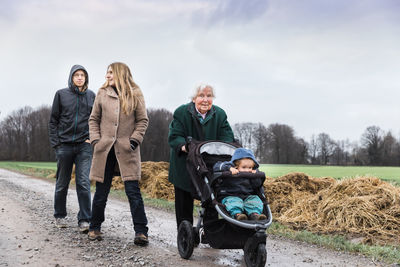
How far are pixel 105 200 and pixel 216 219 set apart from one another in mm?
1708

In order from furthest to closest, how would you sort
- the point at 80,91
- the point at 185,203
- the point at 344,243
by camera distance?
the point at 80,91
the point at 344,243
the point at 185,203

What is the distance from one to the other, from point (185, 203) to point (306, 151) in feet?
194

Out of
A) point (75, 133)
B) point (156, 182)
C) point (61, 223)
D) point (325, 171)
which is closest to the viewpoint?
point (75, 133)

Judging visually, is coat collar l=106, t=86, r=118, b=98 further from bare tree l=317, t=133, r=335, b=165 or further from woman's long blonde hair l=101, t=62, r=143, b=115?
bare tree l=317, t=133, r=335, b=165

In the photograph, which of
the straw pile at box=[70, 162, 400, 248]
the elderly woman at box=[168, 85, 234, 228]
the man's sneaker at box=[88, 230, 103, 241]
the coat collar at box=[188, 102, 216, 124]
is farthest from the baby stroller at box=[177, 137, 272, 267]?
the straw pile at box=[70, 162, 400, 248]

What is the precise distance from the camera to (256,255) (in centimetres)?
384

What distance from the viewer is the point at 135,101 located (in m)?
5.16

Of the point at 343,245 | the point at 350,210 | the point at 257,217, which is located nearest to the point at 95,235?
the point at 257,217

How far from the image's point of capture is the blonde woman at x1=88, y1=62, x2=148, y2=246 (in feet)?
16.5

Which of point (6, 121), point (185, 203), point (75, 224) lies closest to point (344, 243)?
point (185, 203)

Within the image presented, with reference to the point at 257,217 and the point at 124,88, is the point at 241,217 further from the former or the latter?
the point at 124,88

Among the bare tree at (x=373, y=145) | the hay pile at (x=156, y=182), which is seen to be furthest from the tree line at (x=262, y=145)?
the hay pile at (x=156, y=182)

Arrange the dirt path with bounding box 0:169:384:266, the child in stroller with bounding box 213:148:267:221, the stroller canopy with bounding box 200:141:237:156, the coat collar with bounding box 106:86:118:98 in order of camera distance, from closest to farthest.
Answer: the child in stroller with bounding box 213:148:267:221 → the dirt path with bounding box 0:169:384:266 → the stroller canopy with bounding box 200:141:237:156 → the coat collar with bounding box 106:86:118:98

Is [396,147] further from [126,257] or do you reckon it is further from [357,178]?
[126,257]
